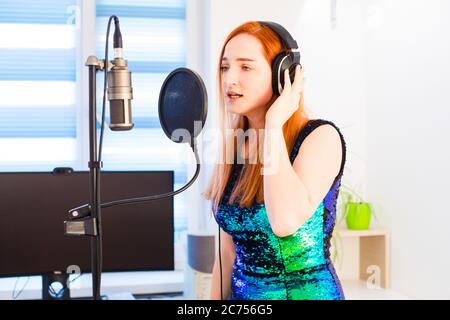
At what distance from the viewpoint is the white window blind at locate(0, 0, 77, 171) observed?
10.8 ft

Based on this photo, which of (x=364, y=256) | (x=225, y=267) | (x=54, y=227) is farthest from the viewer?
(x=364, y=256)

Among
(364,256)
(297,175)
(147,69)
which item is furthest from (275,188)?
(147,69)

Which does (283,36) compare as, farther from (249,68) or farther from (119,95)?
(119,95)

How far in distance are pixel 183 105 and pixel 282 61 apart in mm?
405

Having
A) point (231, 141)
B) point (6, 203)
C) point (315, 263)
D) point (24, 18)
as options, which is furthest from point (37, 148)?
point (315, 263)

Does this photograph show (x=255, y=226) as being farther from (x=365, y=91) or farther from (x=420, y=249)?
(x=365, y=91)

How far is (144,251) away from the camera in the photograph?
7.43 ft

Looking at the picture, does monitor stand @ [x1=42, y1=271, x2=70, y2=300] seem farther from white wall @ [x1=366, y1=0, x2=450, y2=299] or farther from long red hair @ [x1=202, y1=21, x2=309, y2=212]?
white wall @ [x1=366, y1=0, x2=450, y2=299]

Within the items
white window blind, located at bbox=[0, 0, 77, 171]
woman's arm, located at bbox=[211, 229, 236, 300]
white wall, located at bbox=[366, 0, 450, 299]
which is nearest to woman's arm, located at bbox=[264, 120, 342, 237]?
woman's arm, located at bbox=[211, 229, 236, 300]

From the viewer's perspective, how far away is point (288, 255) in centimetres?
124

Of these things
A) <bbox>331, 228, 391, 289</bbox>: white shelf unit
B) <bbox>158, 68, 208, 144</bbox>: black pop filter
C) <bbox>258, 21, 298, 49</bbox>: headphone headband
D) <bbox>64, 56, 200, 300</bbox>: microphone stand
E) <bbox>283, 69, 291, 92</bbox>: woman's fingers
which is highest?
<bbox>258, 21, 298, 49</bbox>: headphone headband

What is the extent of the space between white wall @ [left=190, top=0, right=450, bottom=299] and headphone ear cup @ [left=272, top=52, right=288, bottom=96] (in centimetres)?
170

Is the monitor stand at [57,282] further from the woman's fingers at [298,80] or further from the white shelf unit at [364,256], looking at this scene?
the white shelf unit at [364,256]

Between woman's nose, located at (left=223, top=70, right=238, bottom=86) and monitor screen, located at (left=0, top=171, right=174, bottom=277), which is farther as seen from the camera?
monitor screen, located at (left=0, top=171, right=174, bottom=277)
